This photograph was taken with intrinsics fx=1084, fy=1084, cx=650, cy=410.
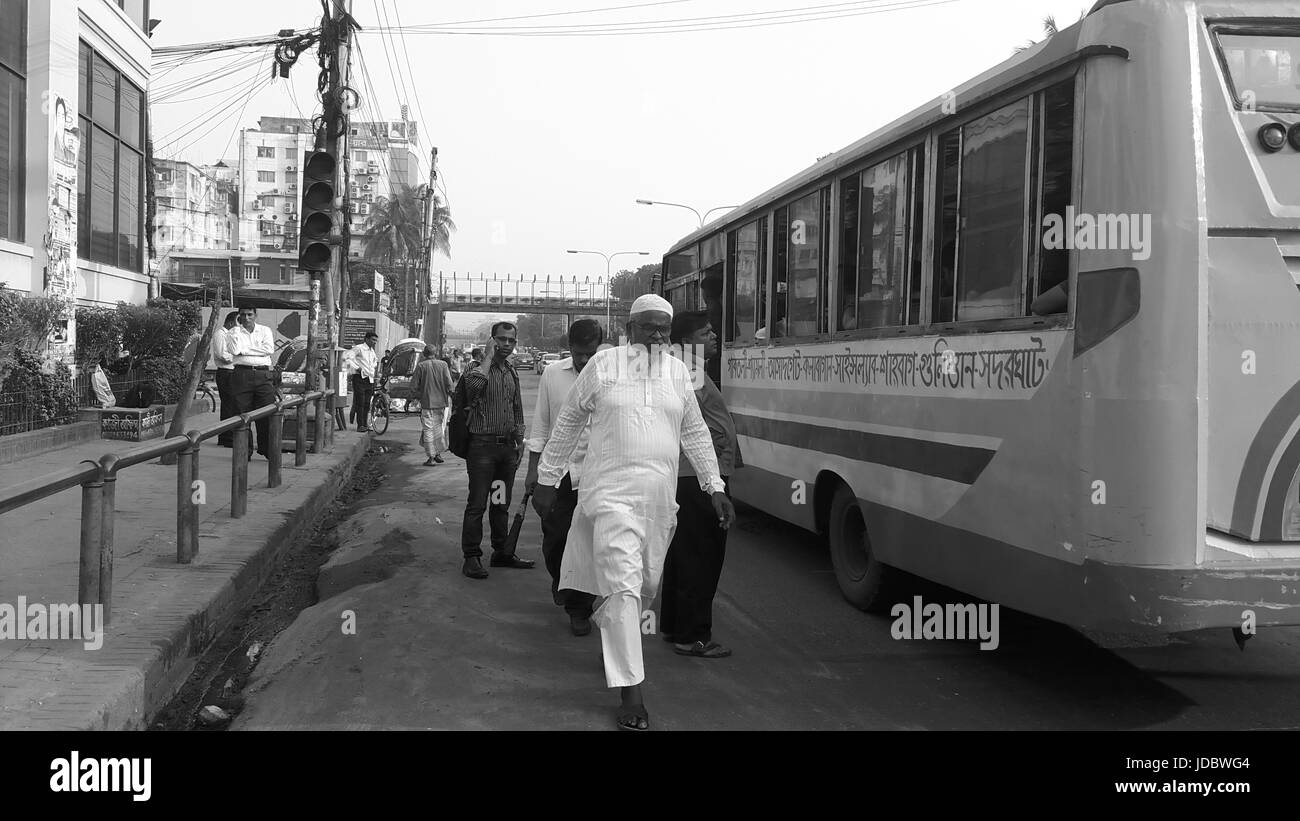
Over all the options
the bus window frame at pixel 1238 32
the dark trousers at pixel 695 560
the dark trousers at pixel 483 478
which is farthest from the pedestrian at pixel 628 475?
the dark trousers at pixel 483 478

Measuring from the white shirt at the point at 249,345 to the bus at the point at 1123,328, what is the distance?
871 cm

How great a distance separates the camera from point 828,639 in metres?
6.23

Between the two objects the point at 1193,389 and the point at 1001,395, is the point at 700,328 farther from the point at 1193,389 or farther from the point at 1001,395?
the point at 1193,389

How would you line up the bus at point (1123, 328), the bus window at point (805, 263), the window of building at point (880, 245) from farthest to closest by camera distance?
the bus window at point (805, 263) → the window of building at point (880, 245) → the bus at point (1123, 328)

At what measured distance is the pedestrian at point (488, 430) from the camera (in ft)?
25.2

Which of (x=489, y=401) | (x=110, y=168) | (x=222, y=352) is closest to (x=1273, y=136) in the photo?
(x=489, y=401)

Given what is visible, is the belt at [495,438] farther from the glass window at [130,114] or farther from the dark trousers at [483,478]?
the glass window at [130,114]

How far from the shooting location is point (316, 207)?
11.8m

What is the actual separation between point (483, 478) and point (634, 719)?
357 centimetres

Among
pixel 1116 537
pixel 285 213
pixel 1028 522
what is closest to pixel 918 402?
pixel 1028 522

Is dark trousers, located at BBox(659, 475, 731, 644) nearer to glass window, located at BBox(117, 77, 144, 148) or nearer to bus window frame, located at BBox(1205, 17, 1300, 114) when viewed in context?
bus window frame, located at BBox(1205, 17, 1300, 114)

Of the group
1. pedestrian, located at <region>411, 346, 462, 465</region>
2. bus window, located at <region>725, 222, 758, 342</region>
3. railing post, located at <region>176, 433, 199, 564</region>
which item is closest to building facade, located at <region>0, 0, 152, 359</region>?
pedestrian, located at <region>411, 346, 462, 465</region>

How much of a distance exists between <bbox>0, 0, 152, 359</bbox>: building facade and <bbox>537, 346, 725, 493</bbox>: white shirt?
11.7 meters

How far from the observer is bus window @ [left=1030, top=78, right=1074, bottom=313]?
4.55 metres
